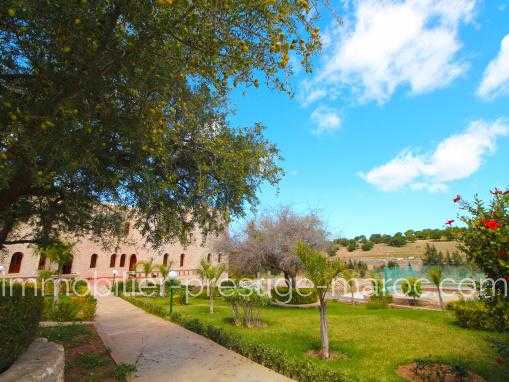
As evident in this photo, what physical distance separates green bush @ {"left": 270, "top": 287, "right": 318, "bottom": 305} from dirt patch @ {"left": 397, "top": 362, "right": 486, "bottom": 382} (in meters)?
14.6

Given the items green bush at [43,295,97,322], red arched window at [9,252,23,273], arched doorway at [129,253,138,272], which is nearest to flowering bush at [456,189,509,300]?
green bush at [43,295,97,322]

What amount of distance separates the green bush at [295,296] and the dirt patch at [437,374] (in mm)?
14558

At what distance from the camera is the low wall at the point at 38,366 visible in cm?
518

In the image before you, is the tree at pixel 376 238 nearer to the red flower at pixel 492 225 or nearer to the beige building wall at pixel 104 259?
the beige building wall at pixel 104 259

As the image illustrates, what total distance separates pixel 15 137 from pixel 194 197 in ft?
13.0

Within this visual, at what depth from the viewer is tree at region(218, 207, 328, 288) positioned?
22.3 m

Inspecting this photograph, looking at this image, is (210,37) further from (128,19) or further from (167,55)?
(128,19)

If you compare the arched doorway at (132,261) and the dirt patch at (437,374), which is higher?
the arched doorway at (132,261)

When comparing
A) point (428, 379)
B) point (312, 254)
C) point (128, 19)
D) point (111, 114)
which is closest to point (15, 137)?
point (111, 114)

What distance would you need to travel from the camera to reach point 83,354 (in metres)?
9.52

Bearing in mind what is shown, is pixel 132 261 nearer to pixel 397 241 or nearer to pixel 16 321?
pixel 16 321

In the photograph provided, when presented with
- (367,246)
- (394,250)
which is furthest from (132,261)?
(367,246)

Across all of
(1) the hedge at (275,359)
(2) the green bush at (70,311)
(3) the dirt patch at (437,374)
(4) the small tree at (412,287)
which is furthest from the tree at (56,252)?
(4) the small tree at (412,287)

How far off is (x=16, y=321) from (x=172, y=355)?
16.4 ft
